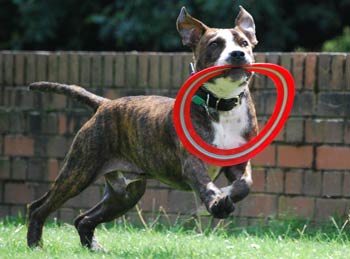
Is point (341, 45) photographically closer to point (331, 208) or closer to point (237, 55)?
point (331, 208)

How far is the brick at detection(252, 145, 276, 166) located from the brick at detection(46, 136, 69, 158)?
1.82 m

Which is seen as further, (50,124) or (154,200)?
(50,124)

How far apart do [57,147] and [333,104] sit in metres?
2.60

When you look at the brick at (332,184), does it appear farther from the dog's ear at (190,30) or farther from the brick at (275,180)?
the dog's ear at (190,30)

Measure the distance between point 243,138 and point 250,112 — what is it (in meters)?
0.20

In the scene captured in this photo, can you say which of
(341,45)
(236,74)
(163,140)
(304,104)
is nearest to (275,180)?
(304,104)

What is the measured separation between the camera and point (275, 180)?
951cm

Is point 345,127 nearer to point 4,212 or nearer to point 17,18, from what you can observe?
point 4,212

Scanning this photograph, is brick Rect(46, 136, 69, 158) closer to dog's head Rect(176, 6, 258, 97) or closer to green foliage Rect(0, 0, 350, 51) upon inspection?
dog's head Rect(176, 6, 258, 97)

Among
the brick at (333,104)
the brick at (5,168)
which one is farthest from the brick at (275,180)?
the brick at (5,168)

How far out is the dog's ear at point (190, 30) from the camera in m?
7.84

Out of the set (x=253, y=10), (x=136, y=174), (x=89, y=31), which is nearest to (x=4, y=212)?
(x=136, y=174)

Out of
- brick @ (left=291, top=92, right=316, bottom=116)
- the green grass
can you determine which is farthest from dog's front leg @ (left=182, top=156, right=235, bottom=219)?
Answer: brick @ (left=291, top=92, right=316, bottom=116)

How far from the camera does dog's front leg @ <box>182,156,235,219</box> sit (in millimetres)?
6953
